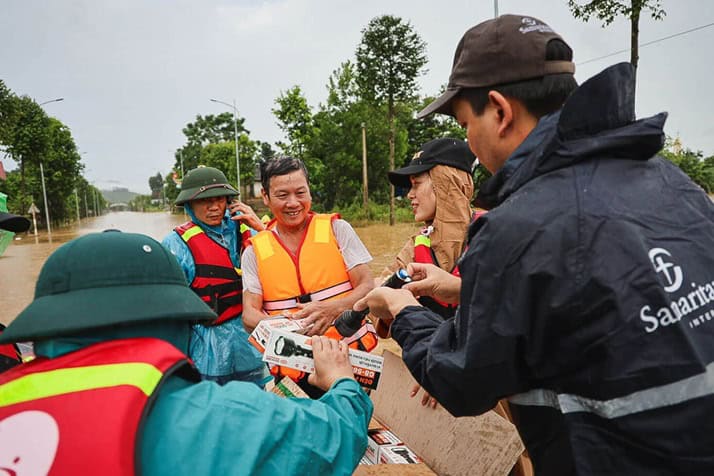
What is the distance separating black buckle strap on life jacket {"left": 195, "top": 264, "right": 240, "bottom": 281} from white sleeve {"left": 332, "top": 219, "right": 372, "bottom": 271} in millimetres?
961

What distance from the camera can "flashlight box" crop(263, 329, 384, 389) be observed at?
71.2 inches

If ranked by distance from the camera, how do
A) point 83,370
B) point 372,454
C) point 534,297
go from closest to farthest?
point 83,370, point 534,297, point 372,454

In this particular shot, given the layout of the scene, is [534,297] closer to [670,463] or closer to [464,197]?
[670,463]

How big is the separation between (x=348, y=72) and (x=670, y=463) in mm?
34790

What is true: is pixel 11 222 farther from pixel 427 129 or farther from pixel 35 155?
pixel 427 129

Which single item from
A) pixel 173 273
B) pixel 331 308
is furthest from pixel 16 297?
pixel 173 273

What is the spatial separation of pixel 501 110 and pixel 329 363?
103cm

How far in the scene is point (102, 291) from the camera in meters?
1.15

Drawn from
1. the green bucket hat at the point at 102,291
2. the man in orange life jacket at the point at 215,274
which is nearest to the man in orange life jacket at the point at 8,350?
the green bucket hat at the point at 102,291

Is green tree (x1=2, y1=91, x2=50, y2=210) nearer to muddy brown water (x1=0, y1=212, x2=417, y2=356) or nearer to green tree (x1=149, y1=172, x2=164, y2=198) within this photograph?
muddy brown water (x1=0, y1=212, x2=417, y2=356)

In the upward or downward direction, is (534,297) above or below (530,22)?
below

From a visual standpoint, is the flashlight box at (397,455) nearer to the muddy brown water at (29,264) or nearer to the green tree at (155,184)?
the muddy brown water at (29,264)

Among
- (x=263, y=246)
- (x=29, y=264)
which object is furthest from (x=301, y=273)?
(x=29, y=264)

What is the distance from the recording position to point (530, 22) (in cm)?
139
